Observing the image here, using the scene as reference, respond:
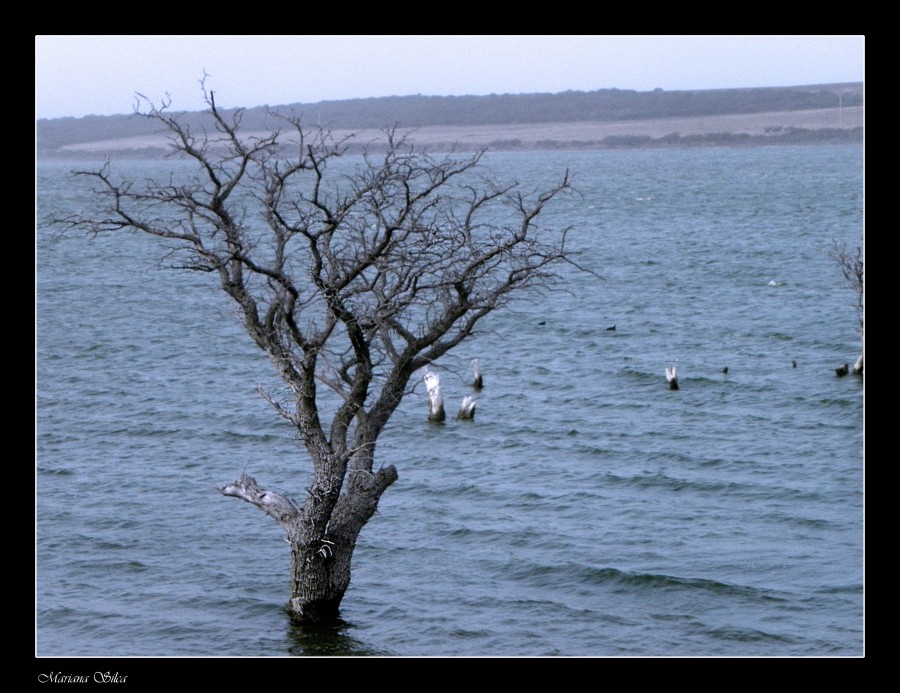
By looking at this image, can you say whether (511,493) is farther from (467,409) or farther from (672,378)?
(672,378)

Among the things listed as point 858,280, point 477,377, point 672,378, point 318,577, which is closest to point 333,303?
point 318,577

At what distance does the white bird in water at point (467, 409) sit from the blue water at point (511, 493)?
14.3 inches

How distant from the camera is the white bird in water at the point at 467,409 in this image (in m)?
32.7

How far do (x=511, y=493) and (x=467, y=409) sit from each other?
6.59 metres

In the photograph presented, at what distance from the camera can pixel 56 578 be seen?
20531 millimetres

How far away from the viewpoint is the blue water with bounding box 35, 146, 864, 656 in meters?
18.6

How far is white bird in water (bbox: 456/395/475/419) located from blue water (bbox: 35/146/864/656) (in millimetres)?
363

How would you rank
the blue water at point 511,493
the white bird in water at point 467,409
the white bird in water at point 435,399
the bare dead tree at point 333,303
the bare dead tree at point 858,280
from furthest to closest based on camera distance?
the white bird in water at point 467,409 < the white bird in water at point 435,399 < the bare dead tree at point 858,280 < the blue water at point 511,493 < the bare dead tree at point 333,303

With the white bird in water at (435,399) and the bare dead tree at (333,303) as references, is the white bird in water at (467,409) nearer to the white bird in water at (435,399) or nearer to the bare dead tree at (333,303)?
the white bird in water at (435,399)

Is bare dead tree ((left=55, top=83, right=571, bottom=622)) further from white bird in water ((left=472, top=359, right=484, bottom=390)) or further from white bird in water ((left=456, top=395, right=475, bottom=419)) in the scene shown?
white bird in water ((left=472, top=359, right=484, bottom=390))

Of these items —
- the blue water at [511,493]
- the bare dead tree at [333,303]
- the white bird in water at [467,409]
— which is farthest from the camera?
the white bird in water at [467,409]

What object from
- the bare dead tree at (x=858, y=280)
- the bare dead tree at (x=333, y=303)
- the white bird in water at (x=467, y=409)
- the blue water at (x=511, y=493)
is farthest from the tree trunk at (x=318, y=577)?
the white bird in water at (x=467, y=409)

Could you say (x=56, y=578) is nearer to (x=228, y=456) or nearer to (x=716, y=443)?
(x=228, y=456)
